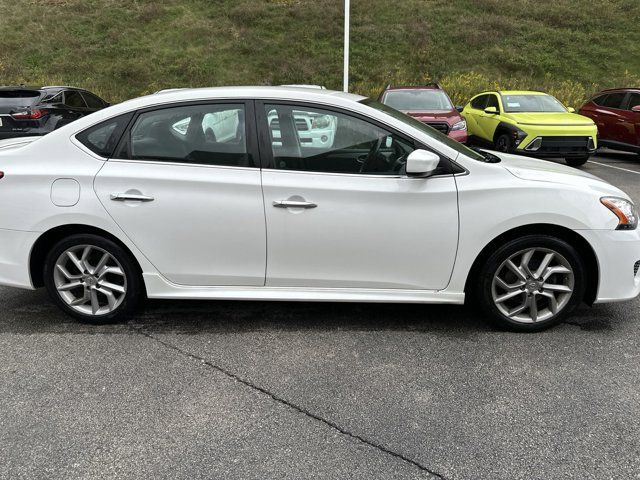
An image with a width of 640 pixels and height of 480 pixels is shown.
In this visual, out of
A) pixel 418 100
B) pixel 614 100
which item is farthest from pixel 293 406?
pixel 614 100

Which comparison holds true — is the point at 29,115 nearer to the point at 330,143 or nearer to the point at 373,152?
the point at 330,143

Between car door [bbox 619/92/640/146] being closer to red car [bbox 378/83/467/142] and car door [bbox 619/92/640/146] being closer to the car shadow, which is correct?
red car [bbox 378/83/467/142]

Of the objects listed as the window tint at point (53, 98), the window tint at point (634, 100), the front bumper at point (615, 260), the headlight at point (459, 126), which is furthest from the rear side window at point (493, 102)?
the window tint at point (53, 98)

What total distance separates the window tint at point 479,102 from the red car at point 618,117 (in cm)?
265

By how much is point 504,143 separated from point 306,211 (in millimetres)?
8626

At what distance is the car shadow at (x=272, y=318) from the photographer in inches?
144

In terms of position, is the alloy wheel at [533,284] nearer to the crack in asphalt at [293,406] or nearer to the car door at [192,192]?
the crack in asphalt at [293,406]

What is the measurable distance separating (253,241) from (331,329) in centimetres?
84

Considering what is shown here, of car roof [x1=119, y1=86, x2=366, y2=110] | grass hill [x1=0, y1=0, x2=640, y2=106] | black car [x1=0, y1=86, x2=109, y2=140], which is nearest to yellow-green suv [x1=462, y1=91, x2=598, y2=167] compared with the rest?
car roof [x1=119, y1=86, x2=366, y2=110]

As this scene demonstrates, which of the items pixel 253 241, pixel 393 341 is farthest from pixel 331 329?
pixel 253 241

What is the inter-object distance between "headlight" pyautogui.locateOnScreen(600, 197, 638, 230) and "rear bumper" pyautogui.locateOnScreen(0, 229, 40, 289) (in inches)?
150

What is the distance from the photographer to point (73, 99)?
1140 cm

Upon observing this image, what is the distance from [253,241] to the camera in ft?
11.2

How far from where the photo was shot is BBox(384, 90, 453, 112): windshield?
10.2m
